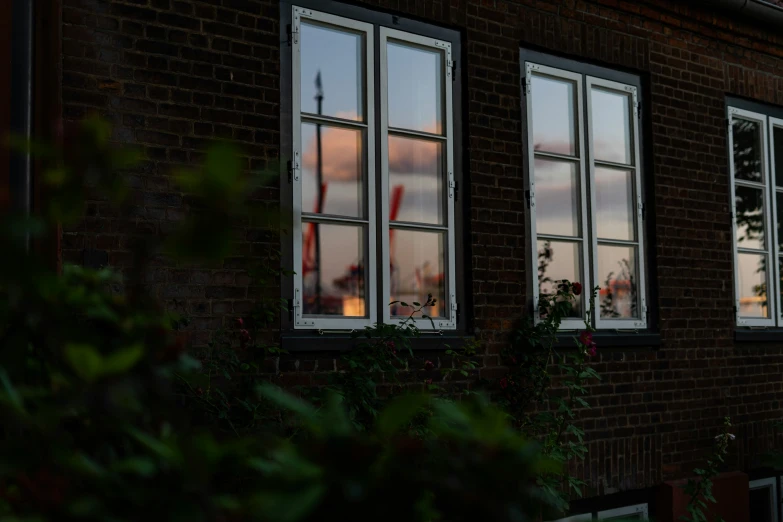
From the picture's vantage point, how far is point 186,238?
933 mm

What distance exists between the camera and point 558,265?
593 centimetres

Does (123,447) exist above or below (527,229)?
below

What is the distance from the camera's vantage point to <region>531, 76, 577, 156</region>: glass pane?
5953 millimetres

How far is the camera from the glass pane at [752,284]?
23.6 feet

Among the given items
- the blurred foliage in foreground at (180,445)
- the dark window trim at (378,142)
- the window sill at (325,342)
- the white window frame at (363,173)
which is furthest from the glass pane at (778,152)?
the blurred foliage in foreground at (180,445)

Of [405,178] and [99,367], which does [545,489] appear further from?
[99,367]

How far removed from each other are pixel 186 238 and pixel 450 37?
470 centimetres

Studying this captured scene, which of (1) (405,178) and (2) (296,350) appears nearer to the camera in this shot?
(2) (296,350)

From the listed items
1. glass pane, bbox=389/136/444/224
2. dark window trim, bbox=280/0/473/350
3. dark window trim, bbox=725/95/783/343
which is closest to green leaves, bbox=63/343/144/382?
dark window trim, bbox=280/0/473/350

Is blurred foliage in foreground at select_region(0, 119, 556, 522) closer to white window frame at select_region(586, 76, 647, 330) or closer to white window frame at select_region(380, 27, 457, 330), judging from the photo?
white window frame at select_region(380, 27, 457, 330)

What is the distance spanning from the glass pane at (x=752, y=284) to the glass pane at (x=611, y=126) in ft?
4.79

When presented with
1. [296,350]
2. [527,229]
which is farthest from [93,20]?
[527,229]

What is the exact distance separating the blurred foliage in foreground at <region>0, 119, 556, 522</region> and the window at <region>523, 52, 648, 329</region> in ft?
15.2

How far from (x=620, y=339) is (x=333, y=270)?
2231mm
